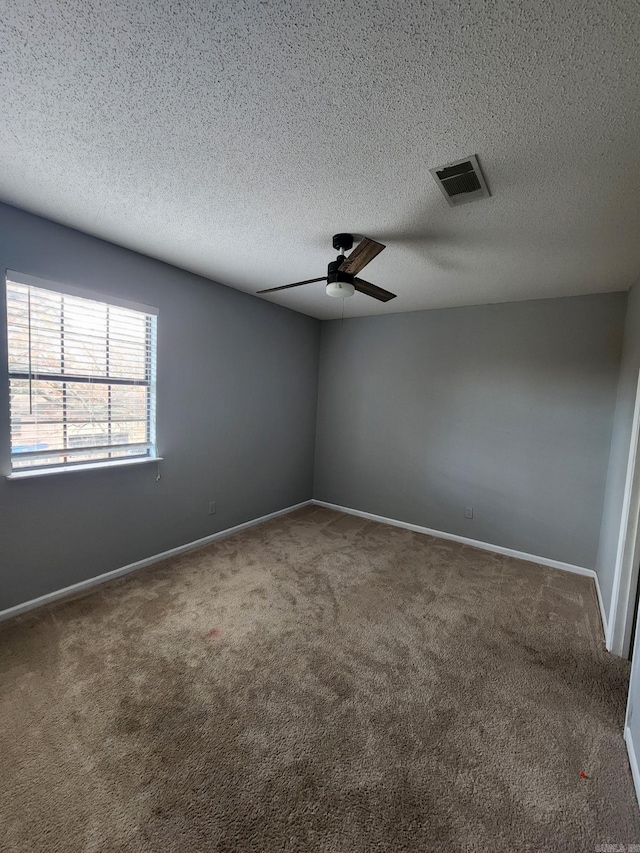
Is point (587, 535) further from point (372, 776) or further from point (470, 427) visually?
point (372, 776)

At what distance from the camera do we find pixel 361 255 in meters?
2.10

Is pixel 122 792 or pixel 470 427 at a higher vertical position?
pixel 470 427

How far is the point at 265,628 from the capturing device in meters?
2.36

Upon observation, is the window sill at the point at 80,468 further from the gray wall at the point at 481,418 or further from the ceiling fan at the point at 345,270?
the gray wall at the point at 481,418

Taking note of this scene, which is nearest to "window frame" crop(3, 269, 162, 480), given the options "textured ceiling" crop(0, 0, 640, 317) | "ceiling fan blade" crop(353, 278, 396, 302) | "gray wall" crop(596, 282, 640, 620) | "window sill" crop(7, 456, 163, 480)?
"window sill" crop(7, 456, 163, 480)

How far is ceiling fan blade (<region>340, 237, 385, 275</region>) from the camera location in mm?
1980

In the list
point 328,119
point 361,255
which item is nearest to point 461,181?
point 361,255

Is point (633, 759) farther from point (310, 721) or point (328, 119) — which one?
point (328, 119)

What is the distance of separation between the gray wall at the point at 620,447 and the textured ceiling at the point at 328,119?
22.8 inches

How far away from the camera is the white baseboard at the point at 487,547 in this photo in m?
3.30

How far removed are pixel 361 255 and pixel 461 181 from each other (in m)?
0.62

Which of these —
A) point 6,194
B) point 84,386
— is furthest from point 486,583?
point 6,194

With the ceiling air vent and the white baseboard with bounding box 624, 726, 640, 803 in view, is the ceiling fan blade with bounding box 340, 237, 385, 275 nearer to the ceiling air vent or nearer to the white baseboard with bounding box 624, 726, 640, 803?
the ceiling air vent

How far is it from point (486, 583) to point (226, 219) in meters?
3.51
